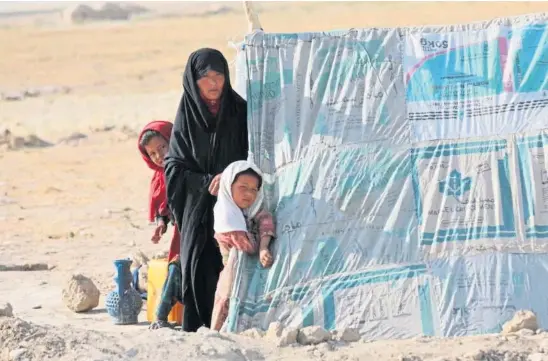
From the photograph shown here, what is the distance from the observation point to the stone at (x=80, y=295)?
793 centimetres

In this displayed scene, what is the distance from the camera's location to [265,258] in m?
6.14

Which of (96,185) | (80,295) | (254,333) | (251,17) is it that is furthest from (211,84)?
(96,185)

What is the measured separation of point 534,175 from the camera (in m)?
6.08

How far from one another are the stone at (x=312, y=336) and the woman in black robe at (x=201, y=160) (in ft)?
3.17

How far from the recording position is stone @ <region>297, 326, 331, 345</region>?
5734 mm

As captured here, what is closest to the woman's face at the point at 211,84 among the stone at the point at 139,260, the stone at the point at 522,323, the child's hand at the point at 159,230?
the child's hand at the point at 159,230

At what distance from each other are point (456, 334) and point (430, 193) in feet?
2.21

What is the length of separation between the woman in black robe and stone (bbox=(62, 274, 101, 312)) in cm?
146

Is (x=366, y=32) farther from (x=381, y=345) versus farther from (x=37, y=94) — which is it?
(x=37, y=94)

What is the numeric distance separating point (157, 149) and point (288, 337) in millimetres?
1724

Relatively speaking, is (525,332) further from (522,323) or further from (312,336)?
(312,336)

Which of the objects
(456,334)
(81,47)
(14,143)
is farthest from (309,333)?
(81,47)

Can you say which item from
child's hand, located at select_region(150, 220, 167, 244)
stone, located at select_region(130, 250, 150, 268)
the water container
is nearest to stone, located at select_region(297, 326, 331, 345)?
the water container

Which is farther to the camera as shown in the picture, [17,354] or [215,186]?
[215,186]
